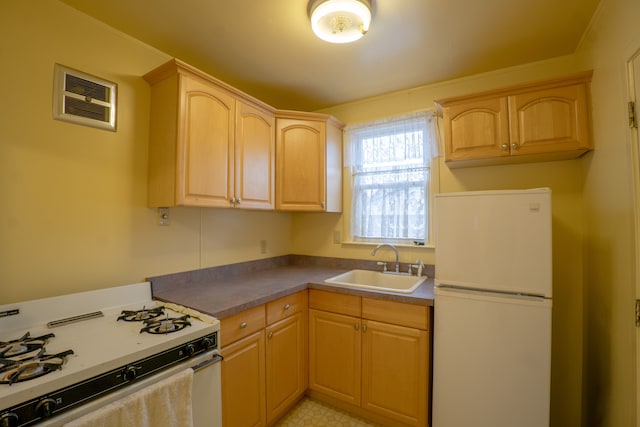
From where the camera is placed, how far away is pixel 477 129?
1.85 metres

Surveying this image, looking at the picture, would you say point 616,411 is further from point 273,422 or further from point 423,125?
point 423,125

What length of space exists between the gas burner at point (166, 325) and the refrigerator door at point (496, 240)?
139 centimetres

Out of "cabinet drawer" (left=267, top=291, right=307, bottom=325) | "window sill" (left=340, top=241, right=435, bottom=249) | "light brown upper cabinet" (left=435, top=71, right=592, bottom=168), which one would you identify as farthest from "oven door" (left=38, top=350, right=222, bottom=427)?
"light brown upper cabinet" (left=435, top=71, right=592, bottom=168)

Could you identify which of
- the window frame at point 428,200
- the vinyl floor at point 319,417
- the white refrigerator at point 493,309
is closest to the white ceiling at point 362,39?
the window frame at point 428,200

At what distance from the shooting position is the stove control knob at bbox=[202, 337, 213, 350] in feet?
4.21

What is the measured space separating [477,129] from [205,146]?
5.70ft

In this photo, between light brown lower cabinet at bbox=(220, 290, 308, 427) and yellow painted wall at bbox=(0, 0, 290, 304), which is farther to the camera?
light brown lower cabinet at bbox=(220, 290, 308, 427)

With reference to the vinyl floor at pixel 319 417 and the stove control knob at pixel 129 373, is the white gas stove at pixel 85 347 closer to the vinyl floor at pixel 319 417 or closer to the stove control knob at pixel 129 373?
the stove control knob at pixel 129 373

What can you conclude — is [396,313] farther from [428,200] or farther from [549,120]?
[549,120]

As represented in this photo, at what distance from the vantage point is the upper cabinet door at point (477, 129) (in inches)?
70.5

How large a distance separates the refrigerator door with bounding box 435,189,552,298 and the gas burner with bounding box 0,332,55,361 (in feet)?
6.14

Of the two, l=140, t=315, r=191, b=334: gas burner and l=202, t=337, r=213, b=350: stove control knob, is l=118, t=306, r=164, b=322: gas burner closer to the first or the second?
l=140, t=315, r=191, b=334: gas burner

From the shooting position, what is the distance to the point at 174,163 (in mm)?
1611

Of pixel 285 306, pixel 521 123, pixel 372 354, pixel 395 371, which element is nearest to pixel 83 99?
pixel 285 306
